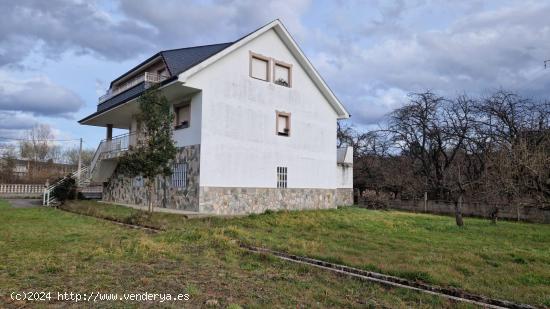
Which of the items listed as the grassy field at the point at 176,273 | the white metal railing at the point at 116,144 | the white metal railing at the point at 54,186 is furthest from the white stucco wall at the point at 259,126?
the white metal railing at the point at 54,186

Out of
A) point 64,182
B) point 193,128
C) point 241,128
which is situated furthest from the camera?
point 64,182

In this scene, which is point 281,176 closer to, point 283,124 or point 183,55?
point 283,124

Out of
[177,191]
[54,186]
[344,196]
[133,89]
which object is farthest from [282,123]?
[54,186]

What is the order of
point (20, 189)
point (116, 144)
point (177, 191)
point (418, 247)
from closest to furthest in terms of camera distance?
point (418, 247) < point (177, 191) < point (116, 144) < point (20, 189)

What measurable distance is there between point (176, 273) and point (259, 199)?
1234 centimetres

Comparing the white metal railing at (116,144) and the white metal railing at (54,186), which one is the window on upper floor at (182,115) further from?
the white metal railing at (54,186)

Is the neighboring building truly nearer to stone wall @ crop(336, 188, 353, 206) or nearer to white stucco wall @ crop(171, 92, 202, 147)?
white stucco wall @ crop(171, 92, 202, 147)

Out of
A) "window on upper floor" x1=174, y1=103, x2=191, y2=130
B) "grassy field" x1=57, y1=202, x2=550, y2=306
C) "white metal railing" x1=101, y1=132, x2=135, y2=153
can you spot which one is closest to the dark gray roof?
"window on upper floor" x1=174, y1=103, x2=191, y2=130

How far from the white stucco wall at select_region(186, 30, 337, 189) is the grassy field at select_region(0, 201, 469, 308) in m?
7.16

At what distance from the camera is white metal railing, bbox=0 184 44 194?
3605 centimetres

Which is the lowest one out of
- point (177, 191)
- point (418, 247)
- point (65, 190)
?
point (418, 247)

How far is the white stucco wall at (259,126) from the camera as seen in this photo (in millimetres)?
17219

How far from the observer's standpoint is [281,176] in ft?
66.0

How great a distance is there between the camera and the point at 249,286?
5902 mm
